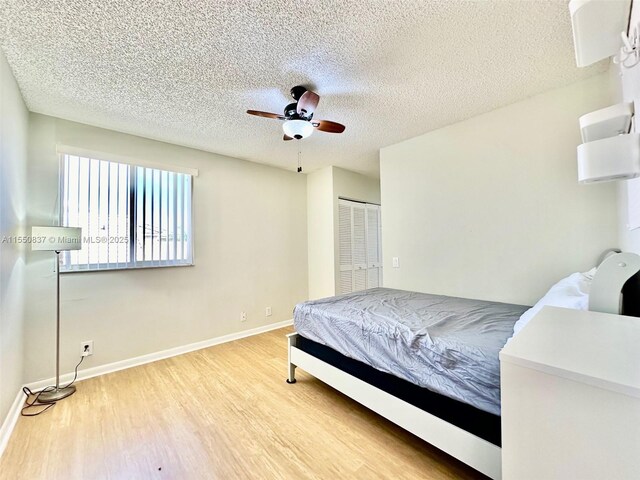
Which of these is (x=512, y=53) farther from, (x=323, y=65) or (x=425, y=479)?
(x=425, y=479)

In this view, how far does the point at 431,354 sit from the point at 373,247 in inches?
140

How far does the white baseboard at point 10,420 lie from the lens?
1.71 m

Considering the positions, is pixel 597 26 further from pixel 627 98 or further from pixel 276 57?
pixel 276 57

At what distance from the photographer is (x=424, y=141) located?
121 inches

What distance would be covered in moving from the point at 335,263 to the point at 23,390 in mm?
3548

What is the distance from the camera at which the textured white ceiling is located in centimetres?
145

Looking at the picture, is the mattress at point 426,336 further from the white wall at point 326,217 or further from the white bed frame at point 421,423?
the white wall at point 326,217

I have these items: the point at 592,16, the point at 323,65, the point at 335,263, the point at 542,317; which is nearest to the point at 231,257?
the point at 335,263

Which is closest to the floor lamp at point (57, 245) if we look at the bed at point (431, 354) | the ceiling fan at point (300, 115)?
the ceiling fan at point (300, 115)

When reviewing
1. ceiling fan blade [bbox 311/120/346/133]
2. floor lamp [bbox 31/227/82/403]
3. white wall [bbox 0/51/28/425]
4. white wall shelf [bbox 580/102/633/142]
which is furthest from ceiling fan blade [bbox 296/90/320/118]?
floor lamp [bbox 31/227/82/403]

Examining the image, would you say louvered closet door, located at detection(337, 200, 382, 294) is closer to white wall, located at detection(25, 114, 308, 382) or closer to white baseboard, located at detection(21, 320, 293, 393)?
white wall, located at detection(25, 114, 308, 382)

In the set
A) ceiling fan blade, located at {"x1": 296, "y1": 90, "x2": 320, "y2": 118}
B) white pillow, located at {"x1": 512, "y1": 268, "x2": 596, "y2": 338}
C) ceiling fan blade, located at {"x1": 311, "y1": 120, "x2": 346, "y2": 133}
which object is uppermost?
ceiling fan blade, located at {"x1": 296, "y1": 90, "x2": 320, "y2": 118}

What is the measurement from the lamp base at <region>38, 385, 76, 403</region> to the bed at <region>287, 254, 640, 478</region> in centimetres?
A: 193

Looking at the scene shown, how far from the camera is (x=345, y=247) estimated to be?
4.46 metres
